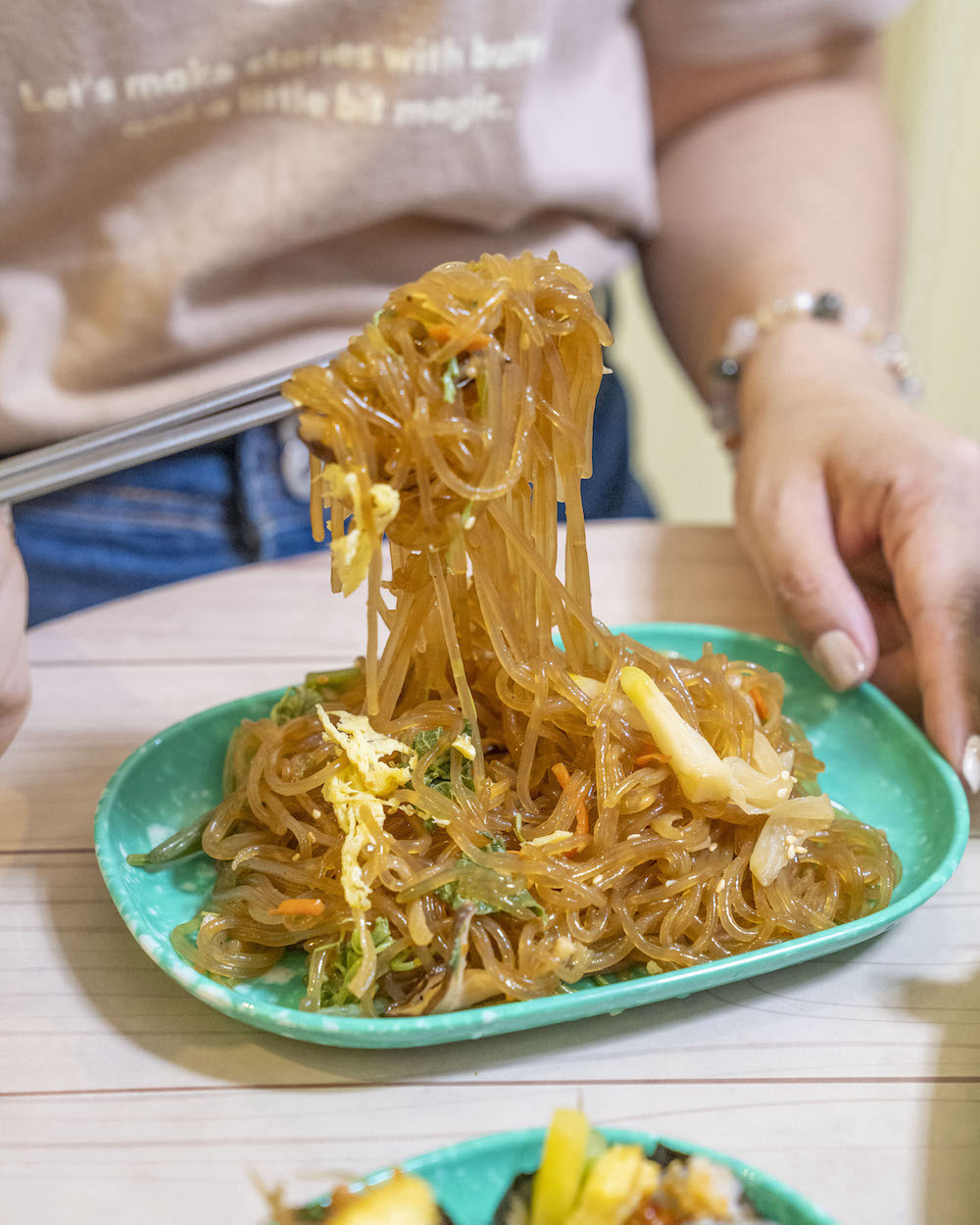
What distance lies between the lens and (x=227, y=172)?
175cm

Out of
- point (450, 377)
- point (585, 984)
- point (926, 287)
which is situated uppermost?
point (450, 377)

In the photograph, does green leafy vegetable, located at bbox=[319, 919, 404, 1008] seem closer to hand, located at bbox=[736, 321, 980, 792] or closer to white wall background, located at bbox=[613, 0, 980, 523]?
hand, located at bbox=[736, 321, 980, 792]

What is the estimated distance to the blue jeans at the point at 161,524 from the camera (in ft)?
5.94

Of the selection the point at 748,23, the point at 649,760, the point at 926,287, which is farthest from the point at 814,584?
the point at 926,287

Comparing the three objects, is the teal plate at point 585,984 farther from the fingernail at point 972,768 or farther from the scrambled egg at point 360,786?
the scrambled egg at point 360,786

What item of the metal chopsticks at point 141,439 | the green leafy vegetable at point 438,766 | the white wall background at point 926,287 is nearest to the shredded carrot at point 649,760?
the green leafy vegetable at point 438,766

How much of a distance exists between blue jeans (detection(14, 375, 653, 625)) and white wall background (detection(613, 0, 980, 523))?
2.11 m

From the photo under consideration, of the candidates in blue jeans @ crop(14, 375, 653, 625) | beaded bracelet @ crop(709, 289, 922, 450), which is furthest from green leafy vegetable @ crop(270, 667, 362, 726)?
beaded bracelet @ crop(709, 289, 922, 450)

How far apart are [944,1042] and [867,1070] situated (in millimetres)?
90

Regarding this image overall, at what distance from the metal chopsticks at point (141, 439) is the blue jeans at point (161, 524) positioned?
1.54 feet

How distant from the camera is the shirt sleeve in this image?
2074mm

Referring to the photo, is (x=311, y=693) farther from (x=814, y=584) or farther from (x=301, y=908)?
(x=814, y=584)

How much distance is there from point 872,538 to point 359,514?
92 centimetres

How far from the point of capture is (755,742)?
1.27 metres
